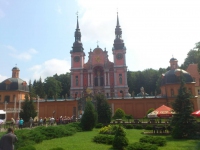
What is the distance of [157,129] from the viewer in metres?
20.7

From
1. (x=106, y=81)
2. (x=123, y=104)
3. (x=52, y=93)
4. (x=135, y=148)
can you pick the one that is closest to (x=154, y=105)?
(x=123, y=104)

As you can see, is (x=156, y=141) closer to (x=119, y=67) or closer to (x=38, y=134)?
(x=38, y=134)

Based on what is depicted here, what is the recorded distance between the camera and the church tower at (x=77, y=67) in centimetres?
6181

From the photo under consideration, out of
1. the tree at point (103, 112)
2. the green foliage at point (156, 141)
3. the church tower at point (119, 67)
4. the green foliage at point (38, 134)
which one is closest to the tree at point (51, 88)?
the church tower at point (119, 67)

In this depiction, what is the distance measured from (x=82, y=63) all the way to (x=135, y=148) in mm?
53654

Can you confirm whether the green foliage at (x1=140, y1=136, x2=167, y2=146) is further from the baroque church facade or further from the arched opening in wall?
the arched opening in wall

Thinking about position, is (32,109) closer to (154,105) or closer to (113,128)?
(113,128)

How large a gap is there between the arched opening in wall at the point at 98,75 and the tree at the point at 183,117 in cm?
4396

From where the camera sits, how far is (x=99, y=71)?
6425 cm

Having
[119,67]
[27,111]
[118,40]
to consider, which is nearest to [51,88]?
[119,67]

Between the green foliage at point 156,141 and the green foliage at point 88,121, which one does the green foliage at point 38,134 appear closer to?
the green foliage at point 88,121

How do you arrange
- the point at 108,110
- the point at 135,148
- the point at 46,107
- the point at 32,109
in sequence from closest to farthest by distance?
the point at 135,148
the point at 108,110
the point at 32,109
the point at 46,107

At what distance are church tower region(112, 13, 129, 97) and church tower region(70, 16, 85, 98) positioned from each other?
10034mm

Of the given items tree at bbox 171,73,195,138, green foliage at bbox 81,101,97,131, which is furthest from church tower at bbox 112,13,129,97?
tree at bbox 171,73,195,138
